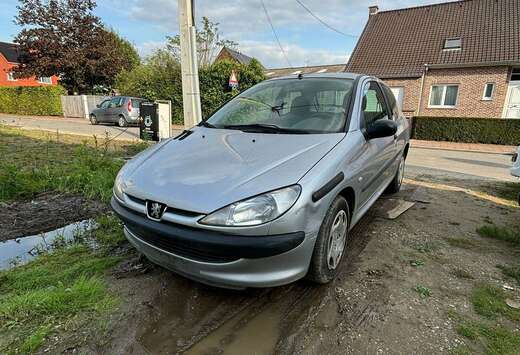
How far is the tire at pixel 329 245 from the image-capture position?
7.29 ft

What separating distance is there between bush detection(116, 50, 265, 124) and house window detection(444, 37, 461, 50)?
35.6 feet

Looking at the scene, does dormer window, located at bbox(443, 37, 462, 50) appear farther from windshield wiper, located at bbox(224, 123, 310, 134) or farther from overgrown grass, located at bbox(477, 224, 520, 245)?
windshield wiper, located at bbox(224, 123, 310, 134)

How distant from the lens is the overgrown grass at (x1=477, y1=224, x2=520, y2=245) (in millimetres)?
3467

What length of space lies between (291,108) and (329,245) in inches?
56.4

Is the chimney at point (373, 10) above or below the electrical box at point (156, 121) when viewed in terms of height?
above

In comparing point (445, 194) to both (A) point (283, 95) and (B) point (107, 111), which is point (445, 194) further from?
(B) point (107, 111)

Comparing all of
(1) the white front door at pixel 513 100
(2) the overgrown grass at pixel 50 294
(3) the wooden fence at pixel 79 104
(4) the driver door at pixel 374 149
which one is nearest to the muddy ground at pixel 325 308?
(2) the overgrown grass at pixel 50 294

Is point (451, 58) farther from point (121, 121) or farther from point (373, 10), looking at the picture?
point (121, 121)

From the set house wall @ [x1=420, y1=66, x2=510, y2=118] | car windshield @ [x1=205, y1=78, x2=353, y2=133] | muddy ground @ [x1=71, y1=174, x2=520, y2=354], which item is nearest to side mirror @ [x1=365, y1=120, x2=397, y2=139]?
A: car windshield @ [x1=205, y1=78, x2=353, y2=133]

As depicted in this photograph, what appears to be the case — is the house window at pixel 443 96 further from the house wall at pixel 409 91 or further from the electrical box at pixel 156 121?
the electrical box at pixel 156 121

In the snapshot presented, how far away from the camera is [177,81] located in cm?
1747

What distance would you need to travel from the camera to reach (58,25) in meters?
24.5

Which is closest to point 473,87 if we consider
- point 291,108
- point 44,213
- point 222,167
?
point 291,108

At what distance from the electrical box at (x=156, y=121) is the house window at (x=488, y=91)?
17.2 m
